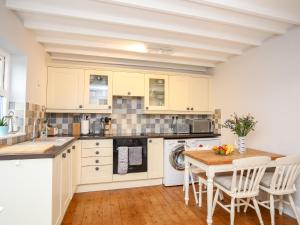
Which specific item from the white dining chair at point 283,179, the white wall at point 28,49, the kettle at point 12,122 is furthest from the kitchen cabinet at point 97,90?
the white dining chair at point 283,179

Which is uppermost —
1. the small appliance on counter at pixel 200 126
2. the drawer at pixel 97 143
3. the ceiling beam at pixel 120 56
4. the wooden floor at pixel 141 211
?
the ceiling beam at pixel 120 56

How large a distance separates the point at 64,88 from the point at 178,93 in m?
2.10

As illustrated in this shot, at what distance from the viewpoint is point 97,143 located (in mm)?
3070

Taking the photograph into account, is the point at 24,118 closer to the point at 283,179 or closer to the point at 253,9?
the point at 253,9

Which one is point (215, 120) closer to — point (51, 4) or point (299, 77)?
point (299, 77)

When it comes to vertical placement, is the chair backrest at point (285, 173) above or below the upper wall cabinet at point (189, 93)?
below

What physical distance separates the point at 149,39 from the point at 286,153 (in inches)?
92.6

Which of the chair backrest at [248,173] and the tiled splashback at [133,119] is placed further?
the tiled splashback at [133,119]

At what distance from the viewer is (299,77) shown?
230 centimetres

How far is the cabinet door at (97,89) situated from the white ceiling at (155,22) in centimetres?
39

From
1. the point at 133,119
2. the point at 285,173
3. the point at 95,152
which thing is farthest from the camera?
the point at 133,119

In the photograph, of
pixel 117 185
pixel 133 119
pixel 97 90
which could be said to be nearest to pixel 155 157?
pixel 117 185

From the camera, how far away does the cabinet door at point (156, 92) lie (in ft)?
11.7

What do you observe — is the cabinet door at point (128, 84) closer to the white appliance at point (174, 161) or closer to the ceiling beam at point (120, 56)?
the ceiling beam at point (120, 56)
